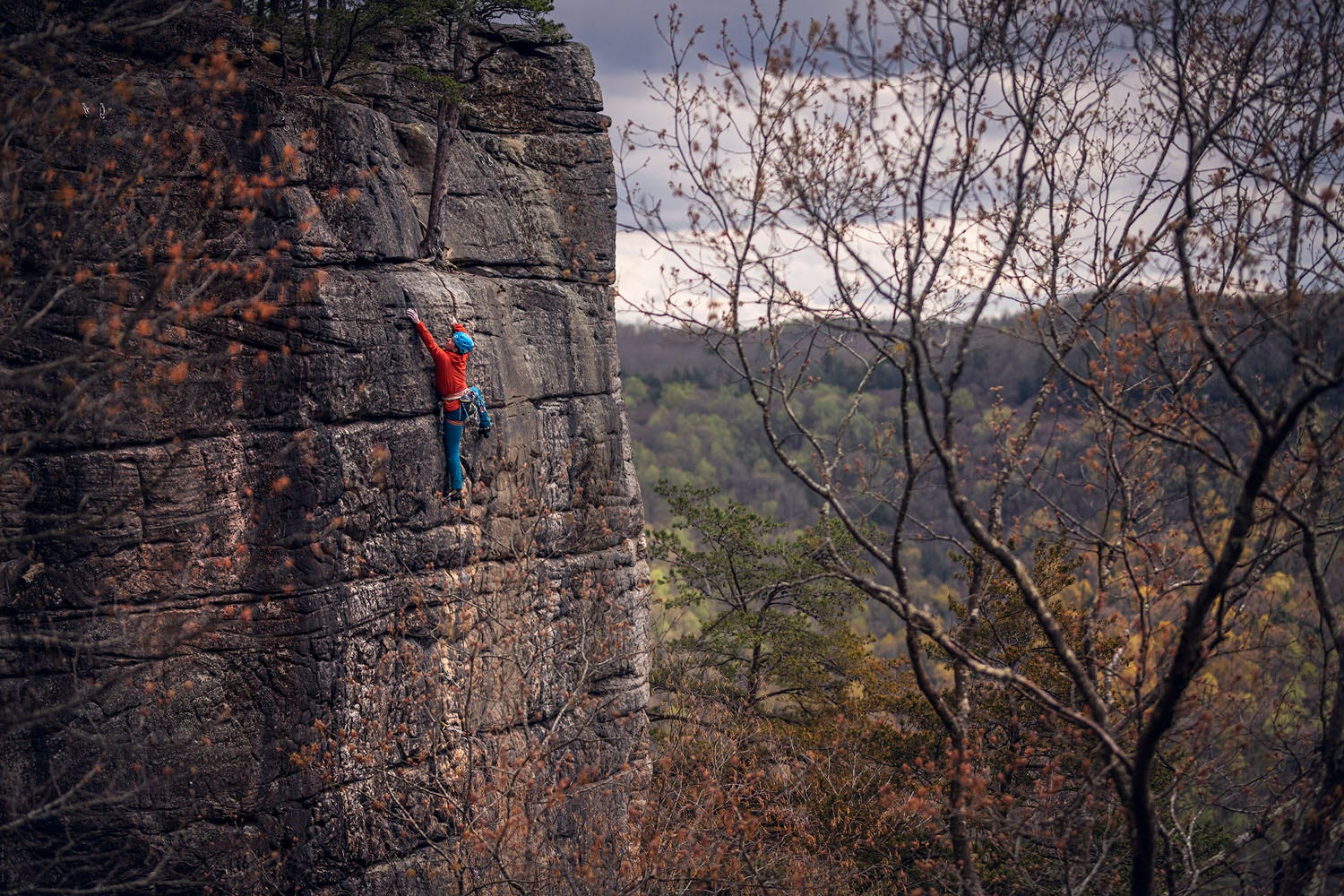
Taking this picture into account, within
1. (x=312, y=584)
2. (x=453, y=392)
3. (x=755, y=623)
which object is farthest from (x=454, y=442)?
(x=755, y=623)

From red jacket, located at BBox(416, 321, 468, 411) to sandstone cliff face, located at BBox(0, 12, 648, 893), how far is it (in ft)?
0.59

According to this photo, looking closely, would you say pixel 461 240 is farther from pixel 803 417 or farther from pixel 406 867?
pixel 803 417

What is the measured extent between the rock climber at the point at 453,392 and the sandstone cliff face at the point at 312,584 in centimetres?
16

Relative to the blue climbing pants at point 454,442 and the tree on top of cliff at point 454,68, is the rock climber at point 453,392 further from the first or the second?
the tree on top of cliff at point 454,68

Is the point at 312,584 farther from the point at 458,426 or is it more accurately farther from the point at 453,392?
the point at 453,392

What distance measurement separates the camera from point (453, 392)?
12.3m

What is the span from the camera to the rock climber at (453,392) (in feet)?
39.8

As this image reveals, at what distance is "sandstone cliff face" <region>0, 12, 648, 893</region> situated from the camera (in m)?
10.8

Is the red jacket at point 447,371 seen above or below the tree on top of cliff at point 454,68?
below

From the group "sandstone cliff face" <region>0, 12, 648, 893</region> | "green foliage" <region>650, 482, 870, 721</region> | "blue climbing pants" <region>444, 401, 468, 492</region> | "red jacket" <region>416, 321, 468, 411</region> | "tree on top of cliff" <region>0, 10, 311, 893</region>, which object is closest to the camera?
"tree on top of cliff" <region>0, 10, 311, 893</region>

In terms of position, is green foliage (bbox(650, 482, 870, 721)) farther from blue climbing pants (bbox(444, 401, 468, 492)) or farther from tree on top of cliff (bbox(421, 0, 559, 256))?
tree on top of cliff (bbox(421, 0, 559, 256))

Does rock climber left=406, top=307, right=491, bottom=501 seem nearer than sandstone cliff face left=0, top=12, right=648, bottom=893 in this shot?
No

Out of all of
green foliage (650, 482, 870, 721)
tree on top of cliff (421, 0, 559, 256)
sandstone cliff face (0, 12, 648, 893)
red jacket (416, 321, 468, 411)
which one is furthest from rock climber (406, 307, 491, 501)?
green foliage (650, 482, 870, 721)

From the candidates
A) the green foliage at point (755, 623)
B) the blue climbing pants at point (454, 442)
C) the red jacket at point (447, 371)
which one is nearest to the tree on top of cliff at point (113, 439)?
the red jacket at point (447, 371)
